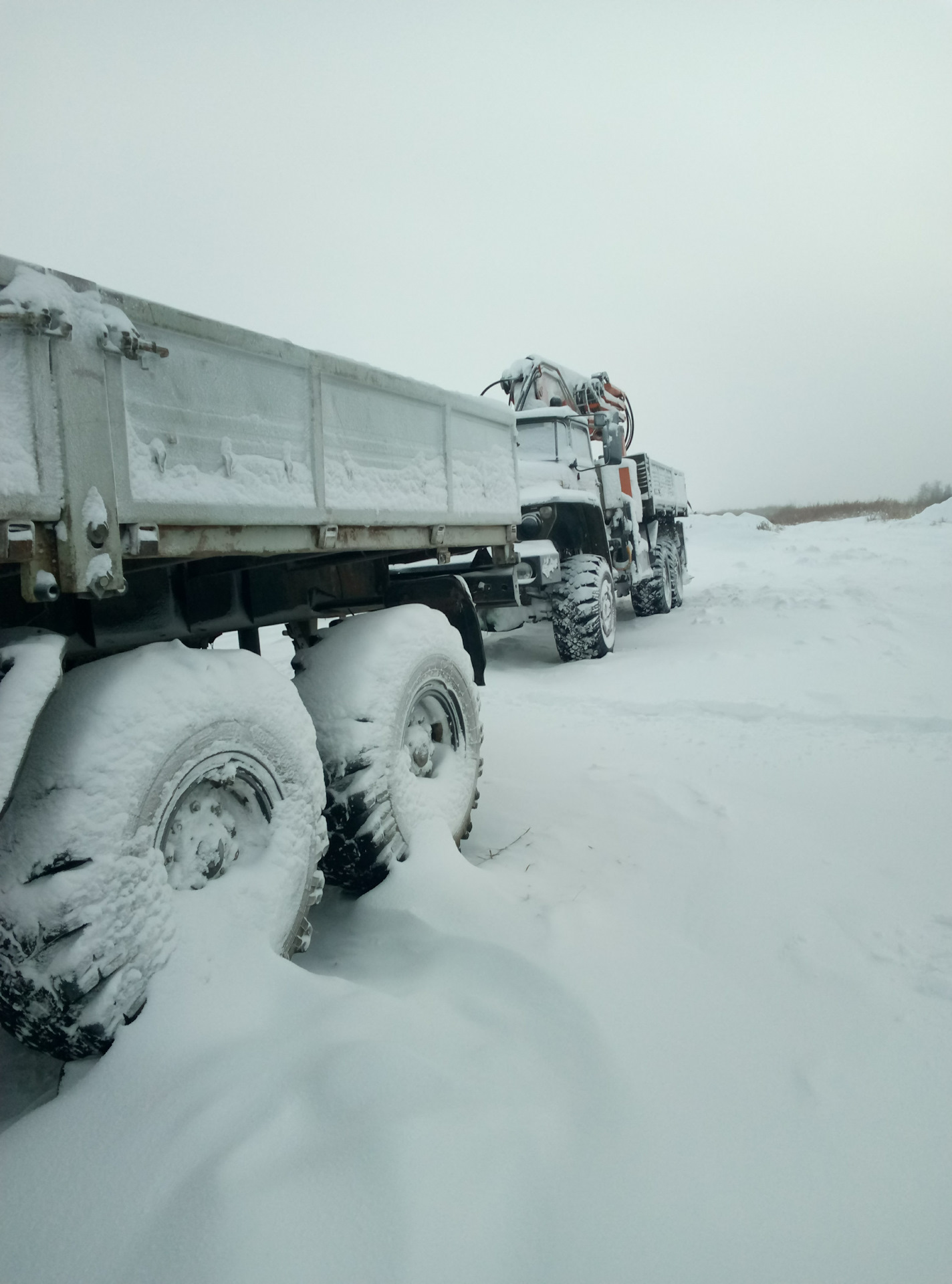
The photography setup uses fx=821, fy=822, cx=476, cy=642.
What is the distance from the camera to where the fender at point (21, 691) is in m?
1.66

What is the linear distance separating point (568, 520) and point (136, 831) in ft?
22.0

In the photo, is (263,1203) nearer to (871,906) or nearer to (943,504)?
(871,906)

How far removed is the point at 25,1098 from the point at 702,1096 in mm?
1685

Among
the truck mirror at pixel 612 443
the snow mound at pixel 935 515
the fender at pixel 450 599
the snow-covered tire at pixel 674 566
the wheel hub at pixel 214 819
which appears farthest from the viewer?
the snow mound at pixel 935 515

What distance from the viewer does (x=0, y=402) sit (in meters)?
1.65

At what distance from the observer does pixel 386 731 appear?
2891mm

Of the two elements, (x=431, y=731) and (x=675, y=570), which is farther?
(x=675, y=570)

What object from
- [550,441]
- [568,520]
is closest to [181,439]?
[550,441]

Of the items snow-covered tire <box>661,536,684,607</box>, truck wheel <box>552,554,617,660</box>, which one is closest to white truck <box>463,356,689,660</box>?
truck wheel <box>552,554,617,660</box>

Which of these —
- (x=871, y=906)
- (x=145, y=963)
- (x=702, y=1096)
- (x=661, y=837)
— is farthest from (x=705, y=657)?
(x=145, y=963)

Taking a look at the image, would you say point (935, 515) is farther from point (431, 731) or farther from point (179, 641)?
point (179, 641)

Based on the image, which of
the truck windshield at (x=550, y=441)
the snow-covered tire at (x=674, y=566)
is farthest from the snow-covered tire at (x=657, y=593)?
the truck windshield at (x=550, y=441)

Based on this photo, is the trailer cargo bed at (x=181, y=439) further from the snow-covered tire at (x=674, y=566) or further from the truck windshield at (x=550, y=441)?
the snow-covered tire at (x=674, y=566)

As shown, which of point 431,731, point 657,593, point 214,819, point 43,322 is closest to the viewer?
point 43,322
